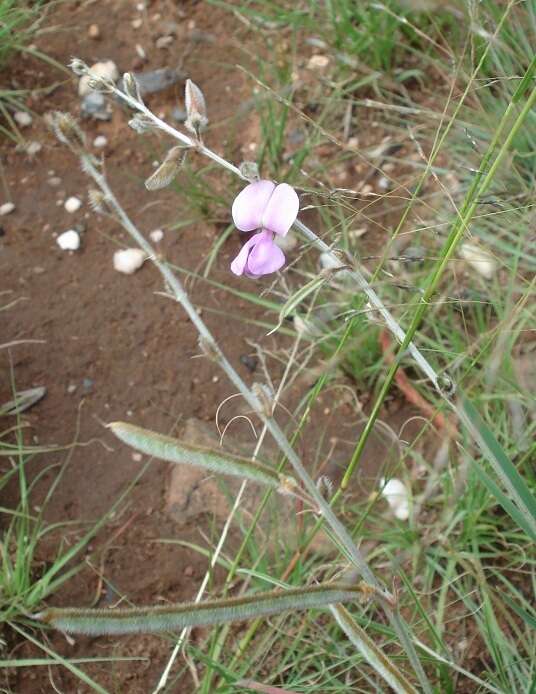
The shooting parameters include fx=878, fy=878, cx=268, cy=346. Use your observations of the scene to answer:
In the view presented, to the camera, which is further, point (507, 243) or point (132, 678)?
point (507, 243)

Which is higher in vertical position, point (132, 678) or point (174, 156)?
point (174, 156)

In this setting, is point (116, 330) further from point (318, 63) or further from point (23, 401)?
point (318, 63)

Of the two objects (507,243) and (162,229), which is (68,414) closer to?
(162,229)

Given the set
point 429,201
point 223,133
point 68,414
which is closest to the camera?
point 68,414

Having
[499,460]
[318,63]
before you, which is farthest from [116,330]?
[499,460]

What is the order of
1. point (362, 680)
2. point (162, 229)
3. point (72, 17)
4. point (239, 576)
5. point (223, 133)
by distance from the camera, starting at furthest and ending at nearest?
point (72, 17)
point (223, 133)
point (162, 229)
point (239, 576)
point (362, 680)

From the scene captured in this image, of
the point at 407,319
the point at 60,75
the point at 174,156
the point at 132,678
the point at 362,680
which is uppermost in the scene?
the point at 174,156

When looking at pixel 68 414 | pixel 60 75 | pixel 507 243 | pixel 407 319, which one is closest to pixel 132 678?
pixel 68 414
